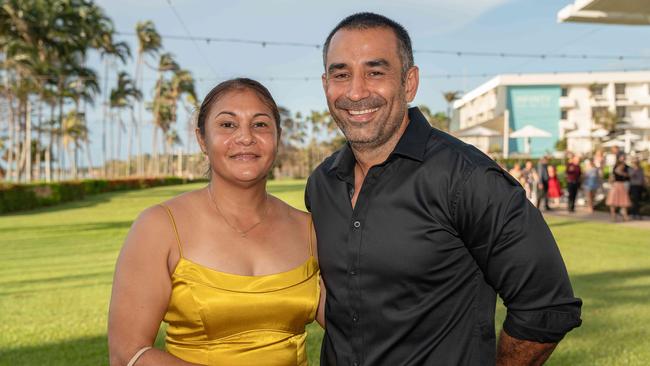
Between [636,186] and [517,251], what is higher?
[517,251]

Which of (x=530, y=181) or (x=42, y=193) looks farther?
(x=42, y=193)

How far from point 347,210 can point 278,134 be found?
56 cm

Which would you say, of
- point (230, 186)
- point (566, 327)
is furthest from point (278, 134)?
point (566, 327)

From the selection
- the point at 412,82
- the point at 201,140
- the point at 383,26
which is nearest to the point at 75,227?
the point at 201,140

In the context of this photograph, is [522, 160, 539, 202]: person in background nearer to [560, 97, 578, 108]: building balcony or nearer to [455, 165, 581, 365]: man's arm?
[455, 165, 581, 365]: man's arm

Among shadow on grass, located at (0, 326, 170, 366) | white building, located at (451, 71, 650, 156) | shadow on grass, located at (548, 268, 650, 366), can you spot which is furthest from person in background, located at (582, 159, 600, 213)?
white building, located at (451, 71, 650, 156)

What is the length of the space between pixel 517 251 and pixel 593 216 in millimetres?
19786

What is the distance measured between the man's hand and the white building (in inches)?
2994

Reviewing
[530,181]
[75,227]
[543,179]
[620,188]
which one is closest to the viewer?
[620,188]

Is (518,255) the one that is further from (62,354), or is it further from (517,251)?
(62,354)

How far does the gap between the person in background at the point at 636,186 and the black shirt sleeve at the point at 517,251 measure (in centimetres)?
1848

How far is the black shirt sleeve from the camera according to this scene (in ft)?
6.79

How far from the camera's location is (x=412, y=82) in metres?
2.60

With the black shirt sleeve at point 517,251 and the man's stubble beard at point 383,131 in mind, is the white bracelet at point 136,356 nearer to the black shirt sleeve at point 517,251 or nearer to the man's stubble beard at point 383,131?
the man's stubble beard at point 383,131
